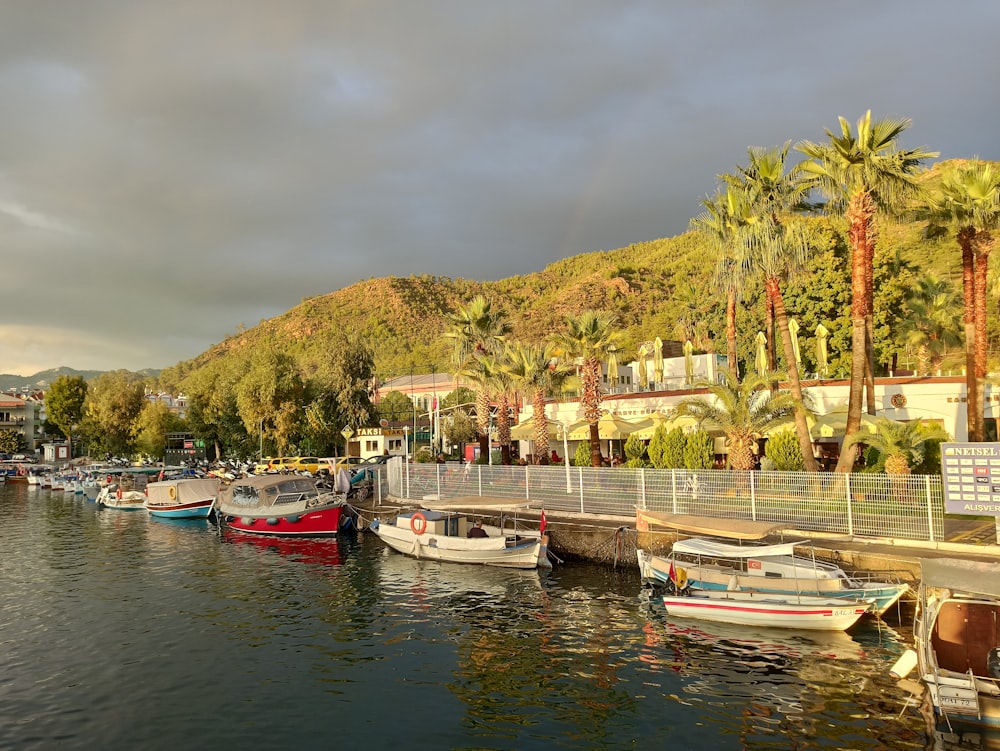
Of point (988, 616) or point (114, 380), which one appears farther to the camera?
point (114, 380)

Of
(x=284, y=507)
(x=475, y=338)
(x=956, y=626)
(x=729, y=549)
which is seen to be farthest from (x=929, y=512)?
(x=284, y=507)

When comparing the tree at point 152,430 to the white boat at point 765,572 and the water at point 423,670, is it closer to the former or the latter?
the water at point 423,670

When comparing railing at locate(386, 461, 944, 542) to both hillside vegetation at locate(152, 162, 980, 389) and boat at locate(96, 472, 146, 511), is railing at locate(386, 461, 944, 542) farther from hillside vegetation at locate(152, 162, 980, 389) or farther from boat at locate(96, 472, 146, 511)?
boat at locate(96, 472, 146, 511)

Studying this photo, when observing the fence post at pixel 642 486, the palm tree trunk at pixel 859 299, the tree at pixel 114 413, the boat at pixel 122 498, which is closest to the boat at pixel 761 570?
the fence post at pixel 642 486

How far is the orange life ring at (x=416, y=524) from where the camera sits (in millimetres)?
30391

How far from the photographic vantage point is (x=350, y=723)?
45.0 ft

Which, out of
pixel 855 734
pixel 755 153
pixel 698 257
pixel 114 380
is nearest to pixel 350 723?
pixel 855 734

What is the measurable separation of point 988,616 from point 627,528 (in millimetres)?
13602

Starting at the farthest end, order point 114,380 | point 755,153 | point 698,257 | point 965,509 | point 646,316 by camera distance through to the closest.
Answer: point 698,257 < point 646,316 < point 114,380 < point 755,153 < point 965,509

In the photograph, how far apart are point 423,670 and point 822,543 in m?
13.7

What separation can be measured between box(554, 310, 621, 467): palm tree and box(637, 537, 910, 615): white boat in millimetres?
11459

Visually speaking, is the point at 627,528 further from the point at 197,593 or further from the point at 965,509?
the point at 197,593

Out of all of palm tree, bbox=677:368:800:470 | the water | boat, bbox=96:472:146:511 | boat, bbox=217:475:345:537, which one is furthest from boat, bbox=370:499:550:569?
boat, bbox=96:472:146:511

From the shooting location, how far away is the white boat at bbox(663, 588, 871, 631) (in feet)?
57.9
